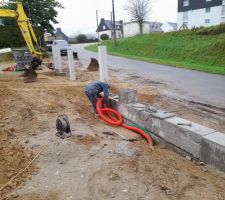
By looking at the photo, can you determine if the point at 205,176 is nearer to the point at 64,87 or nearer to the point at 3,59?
the point at 64,87

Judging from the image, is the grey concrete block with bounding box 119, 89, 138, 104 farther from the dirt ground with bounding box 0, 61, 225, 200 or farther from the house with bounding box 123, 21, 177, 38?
the house with bounding box 123, 21, 177, 38

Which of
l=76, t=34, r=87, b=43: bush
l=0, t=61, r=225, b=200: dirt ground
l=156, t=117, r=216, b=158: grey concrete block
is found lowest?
l=0, t=61, r=225, b=200: dirt ground

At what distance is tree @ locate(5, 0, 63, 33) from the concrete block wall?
23.2m

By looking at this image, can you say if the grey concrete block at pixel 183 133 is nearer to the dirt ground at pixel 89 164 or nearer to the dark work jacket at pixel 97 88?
the dirt ground at pixel 89 164

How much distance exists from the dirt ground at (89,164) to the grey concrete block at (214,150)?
0.56 ft

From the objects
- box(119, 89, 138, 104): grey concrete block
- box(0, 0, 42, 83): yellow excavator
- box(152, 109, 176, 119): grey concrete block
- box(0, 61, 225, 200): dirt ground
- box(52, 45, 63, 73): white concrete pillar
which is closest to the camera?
box(0, 61, 225, 200): dirt ground

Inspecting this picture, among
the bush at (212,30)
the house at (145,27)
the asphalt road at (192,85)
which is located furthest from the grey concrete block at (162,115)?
the house at (145,27)

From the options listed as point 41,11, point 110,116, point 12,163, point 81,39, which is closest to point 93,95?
point 110,116

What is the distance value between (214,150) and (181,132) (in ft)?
2.95

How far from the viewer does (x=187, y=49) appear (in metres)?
23.7

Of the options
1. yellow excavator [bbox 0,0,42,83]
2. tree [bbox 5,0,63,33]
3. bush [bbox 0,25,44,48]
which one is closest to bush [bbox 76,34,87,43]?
tree [bbox 5,0,63,33]

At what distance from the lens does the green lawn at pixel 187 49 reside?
64.2ft

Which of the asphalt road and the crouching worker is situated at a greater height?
the crouching worker

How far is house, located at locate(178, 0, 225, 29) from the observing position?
4434 cm
